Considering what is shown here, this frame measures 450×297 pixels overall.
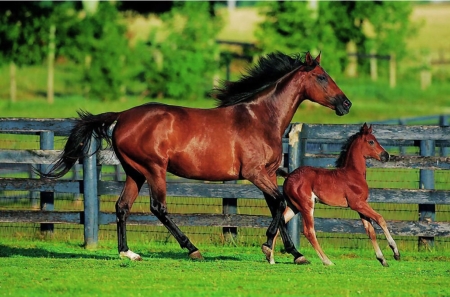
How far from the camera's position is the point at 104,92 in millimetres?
44844

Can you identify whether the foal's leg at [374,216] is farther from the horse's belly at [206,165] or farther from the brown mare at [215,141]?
the horse's belly at [206,165]

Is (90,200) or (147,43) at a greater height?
(147,43)

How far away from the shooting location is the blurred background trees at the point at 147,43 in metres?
44.7

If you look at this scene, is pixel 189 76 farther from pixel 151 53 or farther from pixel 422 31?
pixel 422 31

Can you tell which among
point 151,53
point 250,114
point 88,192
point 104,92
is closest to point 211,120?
point 250,114

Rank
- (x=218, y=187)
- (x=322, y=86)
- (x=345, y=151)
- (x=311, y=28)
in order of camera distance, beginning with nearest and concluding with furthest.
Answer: (x=345, y=151) → (x=322, y=86) → (x=218, y=187) → (x=311, y=28)

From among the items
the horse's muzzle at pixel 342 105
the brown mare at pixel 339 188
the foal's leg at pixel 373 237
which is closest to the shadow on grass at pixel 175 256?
the brown mare at pixel 339 188

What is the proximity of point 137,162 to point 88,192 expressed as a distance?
1.88 m

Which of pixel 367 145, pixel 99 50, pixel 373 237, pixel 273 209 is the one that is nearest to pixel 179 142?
pixel 273 209

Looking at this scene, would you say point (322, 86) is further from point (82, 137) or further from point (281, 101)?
point (82, 137)

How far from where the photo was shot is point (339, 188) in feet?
38.9

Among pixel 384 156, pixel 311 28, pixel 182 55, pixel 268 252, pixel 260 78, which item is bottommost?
pixel 268 252

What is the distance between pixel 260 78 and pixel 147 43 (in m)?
35.9

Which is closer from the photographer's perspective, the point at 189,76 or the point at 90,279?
the point at 90,279
